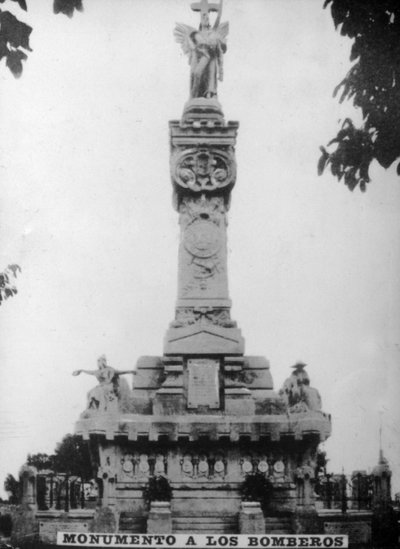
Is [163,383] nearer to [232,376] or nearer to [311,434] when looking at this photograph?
[232,376]

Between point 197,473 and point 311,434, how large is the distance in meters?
2.85

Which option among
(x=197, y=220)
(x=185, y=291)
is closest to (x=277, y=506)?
(x=185, y=291)

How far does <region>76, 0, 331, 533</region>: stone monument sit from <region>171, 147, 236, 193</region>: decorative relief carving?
3 centimetres

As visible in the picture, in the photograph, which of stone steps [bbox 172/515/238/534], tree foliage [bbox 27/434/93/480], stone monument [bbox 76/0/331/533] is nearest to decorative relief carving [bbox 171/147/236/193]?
stone monument [bbox 76/0/331/533]

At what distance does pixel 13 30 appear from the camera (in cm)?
750

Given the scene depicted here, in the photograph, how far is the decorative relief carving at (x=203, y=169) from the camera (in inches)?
835

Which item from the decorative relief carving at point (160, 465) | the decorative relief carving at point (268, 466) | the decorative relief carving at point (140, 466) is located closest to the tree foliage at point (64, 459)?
the decorative relief carving at point (140, 466)

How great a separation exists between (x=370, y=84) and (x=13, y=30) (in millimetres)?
3663

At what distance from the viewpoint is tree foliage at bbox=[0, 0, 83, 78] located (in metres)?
7.45

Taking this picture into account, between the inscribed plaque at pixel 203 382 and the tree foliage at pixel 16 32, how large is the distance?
12914mm

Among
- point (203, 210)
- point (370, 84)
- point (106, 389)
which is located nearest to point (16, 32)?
point (370, 84)

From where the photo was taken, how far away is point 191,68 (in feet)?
74.1

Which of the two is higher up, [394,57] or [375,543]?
[394,57]

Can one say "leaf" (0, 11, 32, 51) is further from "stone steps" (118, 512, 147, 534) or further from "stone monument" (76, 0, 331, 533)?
"stone steps" (118, 512, 147, 534)
